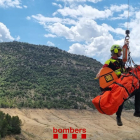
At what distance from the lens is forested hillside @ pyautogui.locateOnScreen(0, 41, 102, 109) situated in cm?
4297

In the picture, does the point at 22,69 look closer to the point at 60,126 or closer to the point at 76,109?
the point at 76,109

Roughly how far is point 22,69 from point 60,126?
98.7 ft

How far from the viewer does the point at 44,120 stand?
1384 inches

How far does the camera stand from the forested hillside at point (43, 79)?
43.0 m

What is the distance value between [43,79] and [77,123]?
21.9 meters

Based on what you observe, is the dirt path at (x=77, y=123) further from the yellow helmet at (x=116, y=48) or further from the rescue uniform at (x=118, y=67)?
the yellow helmet at (x=116, y=48)

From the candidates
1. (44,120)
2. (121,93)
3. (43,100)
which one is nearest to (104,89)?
(121,93)

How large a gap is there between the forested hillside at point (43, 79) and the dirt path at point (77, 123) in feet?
7.28

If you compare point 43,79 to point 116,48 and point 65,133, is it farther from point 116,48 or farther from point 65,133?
point 116,48

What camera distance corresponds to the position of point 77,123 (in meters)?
36.1

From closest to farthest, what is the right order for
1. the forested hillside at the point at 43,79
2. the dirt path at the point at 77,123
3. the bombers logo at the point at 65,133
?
1. the bombers logo at the point at 65,133
2. the dirt path at the point at 77,123
3. the forested hillside at the point at 43,79

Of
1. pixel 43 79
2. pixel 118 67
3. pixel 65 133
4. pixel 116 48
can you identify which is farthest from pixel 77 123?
pixel 116 48

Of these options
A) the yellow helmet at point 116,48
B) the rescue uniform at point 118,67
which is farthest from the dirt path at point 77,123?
the yellow helmet at point 116,48

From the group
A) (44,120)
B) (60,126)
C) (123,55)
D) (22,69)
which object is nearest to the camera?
(123,55)
